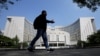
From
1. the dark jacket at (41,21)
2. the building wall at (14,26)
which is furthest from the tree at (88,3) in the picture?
the building wall at (14,26)

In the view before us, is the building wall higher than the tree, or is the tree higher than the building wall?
the building wall

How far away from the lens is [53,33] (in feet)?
514

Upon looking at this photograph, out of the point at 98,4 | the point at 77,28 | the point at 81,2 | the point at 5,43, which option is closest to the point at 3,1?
the point at 81,2

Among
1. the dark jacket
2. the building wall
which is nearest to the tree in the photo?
the dark jacket

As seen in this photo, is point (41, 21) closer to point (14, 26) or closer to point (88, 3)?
point (88, 3)

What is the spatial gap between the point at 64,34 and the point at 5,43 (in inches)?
2430

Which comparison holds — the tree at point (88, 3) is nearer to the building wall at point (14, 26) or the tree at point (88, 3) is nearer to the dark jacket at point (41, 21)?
the dark jacket at point (41, 21)

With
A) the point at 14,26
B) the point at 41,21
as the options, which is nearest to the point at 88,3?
the point at 41,21

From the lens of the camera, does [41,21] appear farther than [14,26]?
No

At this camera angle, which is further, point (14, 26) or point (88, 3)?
point (14, 26)

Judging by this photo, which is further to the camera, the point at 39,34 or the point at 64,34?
the point at 64,34

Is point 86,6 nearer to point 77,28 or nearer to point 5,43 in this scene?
point 5,43

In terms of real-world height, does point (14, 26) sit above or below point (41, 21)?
above

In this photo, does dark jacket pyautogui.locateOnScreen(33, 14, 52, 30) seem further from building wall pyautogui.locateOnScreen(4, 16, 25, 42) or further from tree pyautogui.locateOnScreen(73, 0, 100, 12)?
building wall pyautogui.locateOnScreen(4, 16, 25, 42)
